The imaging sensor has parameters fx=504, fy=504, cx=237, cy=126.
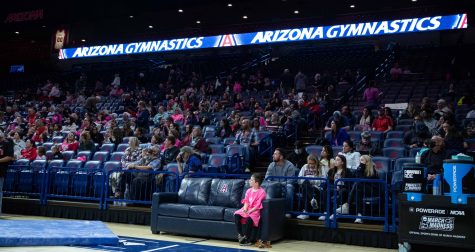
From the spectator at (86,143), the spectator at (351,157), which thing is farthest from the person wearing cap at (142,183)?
the spectator at (351,157)

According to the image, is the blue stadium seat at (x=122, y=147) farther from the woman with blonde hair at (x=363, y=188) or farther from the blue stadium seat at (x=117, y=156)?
the woman with blonde hair at (x=363, y=188)

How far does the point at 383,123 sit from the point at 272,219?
4.16 meters

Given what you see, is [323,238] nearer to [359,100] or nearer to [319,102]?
[319,102]

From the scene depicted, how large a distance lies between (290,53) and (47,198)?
12.1 metres

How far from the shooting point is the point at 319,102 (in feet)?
42.3

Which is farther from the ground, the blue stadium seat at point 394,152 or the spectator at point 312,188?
the blue stadium seat at point 394,152

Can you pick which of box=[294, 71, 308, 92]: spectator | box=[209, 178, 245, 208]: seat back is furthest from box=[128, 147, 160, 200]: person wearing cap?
box=[294, 71, 308, 92]: spectator

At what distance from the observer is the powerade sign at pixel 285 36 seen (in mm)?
15883

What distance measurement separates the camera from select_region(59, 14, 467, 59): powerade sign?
15.9 meters

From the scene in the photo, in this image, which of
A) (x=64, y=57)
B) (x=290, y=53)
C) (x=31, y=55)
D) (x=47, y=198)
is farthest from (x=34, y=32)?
→ (x=47, y=198)

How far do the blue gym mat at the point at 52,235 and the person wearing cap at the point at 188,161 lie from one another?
2018mm

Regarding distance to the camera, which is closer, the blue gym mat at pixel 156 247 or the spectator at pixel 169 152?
the blue gym mat at pixel 156 247

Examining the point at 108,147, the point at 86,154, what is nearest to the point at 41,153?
the point at 86,154

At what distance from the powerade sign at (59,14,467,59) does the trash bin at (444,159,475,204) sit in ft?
37.9
